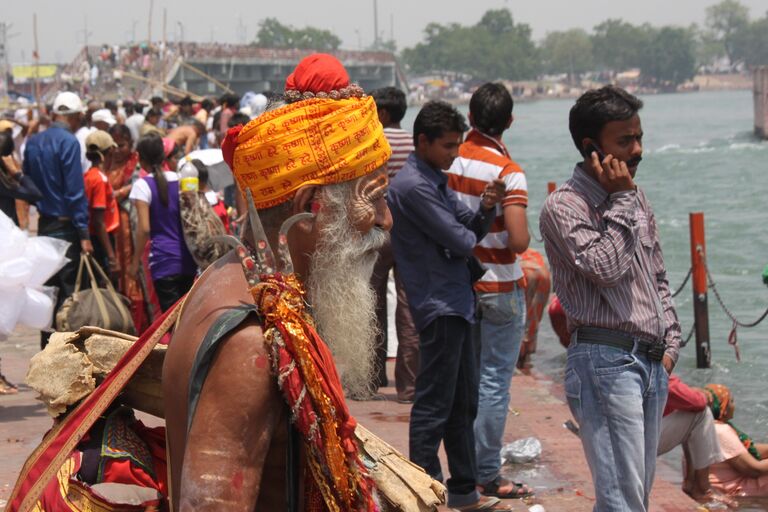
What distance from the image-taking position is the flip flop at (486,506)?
5.76 m

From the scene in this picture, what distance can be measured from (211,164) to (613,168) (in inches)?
293

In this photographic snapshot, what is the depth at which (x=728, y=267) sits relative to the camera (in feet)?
74.6

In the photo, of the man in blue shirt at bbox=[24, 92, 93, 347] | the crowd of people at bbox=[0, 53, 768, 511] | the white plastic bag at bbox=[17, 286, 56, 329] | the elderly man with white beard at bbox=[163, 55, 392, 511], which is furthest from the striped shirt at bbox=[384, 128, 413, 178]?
the elderly man with white beard at bbox=[163, 55, 392, 511]

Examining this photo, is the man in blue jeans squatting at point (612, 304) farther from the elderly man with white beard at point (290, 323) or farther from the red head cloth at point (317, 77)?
the red head cloth at point (317, 77)

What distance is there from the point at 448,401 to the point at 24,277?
3128 millimetres

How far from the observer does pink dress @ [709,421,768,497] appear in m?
6.81

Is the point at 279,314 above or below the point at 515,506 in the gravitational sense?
above

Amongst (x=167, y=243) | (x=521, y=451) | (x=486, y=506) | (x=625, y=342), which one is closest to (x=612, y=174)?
(x=625, y=342)

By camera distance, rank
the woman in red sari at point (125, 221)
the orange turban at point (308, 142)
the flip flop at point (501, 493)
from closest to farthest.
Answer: the orange turban at point (308, 142) → the flip flop at point (501, 493) → the woman in red sari at point (125, 221)

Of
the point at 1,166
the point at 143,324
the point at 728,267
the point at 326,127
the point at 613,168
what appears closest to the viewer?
the point at 326,127

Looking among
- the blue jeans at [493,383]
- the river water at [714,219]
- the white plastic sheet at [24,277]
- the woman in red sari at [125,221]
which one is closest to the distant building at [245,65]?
the river water at [714,219]

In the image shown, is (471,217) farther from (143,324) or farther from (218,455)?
(143,324)

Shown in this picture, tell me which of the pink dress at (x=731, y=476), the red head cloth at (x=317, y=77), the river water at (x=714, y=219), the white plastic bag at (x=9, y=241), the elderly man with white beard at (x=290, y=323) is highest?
the red head cloth at (x=317, y=77)

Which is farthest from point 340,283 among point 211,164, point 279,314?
point 211,164
